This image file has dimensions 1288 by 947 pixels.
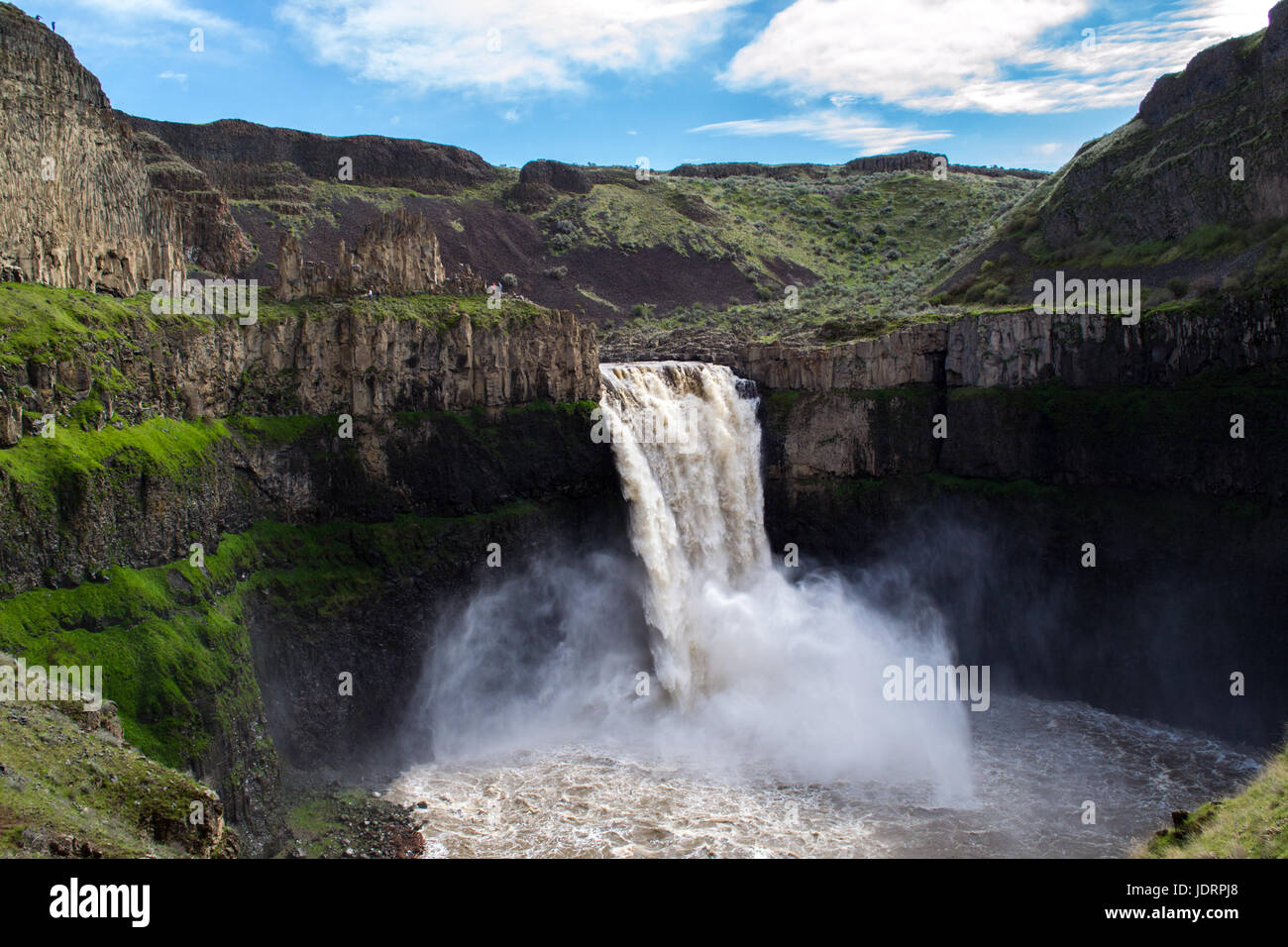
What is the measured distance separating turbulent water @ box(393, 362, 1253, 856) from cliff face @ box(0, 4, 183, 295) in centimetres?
1864

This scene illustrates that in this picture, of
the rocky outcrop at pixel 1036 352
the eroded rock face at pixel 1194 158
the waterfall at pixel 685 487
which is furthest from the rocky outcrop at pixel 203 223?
the eroded rock face at pixel 1194 158

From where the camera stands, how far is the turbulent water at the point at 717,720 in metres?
33.5

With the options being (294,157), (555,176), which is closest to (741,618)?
(294,157)

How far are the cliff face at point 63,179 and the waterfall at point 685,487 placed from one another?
811 inches

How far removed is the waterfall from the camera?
148 feet

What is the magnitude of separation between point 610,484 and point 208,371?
1787 cm

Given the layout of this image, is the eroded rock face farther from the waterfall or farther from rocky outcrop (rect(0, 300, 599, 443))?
rocky outcrop (rect(0, 300, 599, 443))

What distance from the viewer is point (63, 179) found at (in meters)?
35.2

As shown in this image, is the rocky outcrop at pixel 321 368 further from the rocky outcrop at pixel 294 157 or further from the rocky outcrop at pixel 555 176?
the rocky outcrop at pixel 555 176

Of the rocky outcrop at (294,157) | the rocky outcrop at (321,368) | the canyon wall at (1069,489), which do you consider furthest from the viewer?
the rocky outcrop at (294,157)

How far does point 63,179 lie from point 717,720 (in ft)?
106

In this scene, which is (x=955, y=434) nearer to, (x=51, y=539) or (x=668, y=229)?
(x=51, y=539)

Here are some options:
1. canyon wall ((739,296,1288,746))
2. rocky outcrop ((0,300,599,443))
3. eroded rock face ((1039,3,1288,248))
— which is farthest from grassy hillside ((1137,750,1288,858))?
eroded rock face ((1039,3,1288,248))

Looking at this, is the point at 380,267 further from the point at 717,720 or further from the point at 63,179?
the point at 717,720
